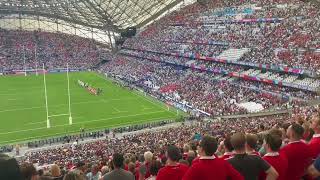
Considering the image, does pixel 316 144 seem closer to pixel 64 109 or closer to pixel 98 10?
pixel 64 109

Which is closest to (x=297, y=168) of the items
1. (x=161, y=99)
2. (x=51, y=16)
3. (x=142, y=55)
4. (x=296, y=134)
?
(x=296, y=134)

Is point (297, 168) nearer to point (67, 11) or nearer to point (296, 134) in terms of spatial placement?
point (296, 134)

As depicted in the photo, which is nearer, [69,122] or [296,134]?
[296,134]

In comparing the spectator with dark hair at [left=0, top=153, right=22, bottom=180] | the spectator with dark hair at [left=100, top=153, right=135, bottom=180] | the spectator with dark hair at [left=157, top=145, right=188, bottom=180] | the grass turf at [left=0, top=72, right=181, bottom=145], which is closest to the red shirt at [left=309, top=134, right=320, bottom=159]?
the spectator with dark hair at [left=157, top=145, right=188, bottom=180]

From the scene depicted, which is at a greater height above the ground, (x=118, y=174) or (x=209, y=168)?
(x=209, y=168)

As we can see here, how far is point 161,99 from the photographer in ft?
165

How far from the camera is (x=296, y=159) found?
6008 millimetres

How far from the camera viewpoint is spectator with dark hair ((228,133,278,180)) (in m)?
5.33

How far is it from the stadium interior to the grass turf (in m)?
0.15

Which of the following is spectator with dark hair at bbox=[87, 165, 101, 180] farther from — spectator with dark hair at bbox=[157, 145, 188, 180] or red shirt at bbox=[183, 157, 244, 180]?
red shirt at bbox=[183, 157, 244, 180]

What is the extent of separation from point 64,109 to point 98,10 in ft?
110

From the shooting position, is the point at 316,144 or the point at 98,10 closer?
the point at 316,144

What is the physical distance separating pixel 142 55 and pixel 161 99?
27.6m

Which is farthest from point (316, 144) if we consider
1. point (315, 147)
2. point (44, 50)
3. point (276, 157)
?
point (44, 50)
